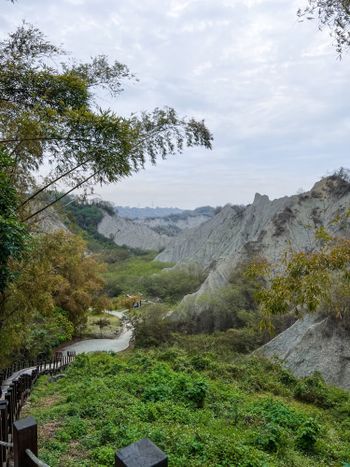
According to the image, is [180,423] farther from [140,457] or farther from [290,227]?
[290,227]

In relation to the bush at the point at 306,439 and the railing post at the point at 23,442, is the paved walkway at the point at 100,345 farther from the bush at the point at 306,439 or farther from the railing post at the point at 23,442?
the railing post at the point at 23,442

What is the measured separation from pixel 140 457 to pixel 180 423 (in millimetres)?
3975

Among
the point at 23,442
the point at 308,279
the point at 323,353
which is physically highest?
the point at 308,279

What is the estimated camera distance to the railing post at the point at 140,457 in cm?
132

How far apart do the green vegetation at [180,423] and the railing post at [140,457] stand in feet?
8.18

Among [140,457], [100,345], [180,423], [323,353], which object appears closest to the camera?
[140,457]

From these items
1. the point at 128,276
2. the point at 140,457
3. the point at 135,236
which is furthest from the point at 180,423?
the point at 135,236

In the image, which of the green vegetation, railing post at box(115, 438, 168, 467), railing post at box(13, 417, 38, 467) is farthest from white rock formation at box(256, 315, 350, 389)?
railing post at box(115, 438, 168, 467)

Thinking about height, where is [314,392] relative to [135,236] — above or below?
below

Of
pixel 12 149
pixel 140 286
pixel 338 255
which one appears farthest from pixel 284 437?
pixel 140 286

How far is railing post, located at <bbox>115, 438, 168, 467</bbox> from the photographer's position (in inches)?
52.1

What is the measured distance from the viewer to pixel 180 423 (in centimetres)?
491

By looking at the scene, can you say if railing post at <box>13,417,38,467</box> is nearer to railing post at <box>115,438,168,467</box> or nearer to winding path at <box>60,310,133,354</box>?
railing post at <box>115,438,168,467</box>

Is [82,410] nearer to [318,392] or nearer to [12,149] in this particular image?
[12,149]
